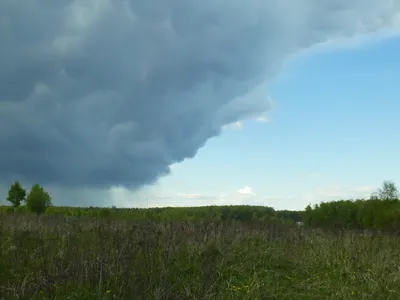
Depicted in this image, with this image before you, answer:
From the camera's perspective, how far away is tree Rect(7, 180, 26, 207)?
52.3m

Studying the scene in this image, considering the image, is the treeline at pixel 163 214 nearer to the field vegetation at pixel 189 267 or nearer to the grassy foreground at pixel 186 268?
the field vegetation at pixel 189 267

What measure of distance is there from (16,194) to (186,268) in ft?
163

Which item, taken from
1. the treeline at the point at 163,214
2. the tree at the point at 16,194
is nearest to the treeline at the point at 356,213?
the treeline at the point at 163,214

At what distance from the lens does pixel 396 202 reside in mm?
35531

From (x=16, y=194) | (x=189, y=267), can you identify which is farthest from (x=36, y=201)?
(x=189, y=267)

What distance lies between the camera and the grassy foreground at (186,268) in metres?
5.95

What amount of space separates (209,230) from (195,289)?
505cm

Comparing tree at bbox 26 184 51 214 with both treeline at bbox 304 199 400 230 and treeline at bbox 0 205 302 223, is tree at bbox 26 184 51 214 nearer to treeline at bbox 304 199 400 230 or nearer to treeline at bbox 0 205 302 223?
treeline at bbox 0 205 302 223

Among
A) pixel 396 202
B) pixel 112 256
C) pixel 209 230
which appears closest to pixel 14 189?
pixel 396 202

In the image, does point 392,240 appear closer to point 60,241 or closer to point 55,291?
point 60,241

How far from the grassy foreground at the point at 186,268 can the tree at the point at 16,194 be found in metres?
45.1

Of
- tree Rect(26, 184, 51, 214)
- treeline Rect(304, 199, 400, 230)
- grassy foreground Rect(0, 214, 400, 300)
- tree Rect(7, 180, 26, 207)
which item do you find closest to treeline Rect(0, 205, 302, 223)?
tree Rect(26, 184, 51, 214)

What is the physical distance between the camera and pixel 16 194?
52.4 m

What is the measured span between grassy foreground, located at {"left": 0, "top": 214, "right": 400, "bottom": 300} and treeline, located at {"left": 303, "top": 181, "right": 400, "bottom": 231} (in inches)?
842
